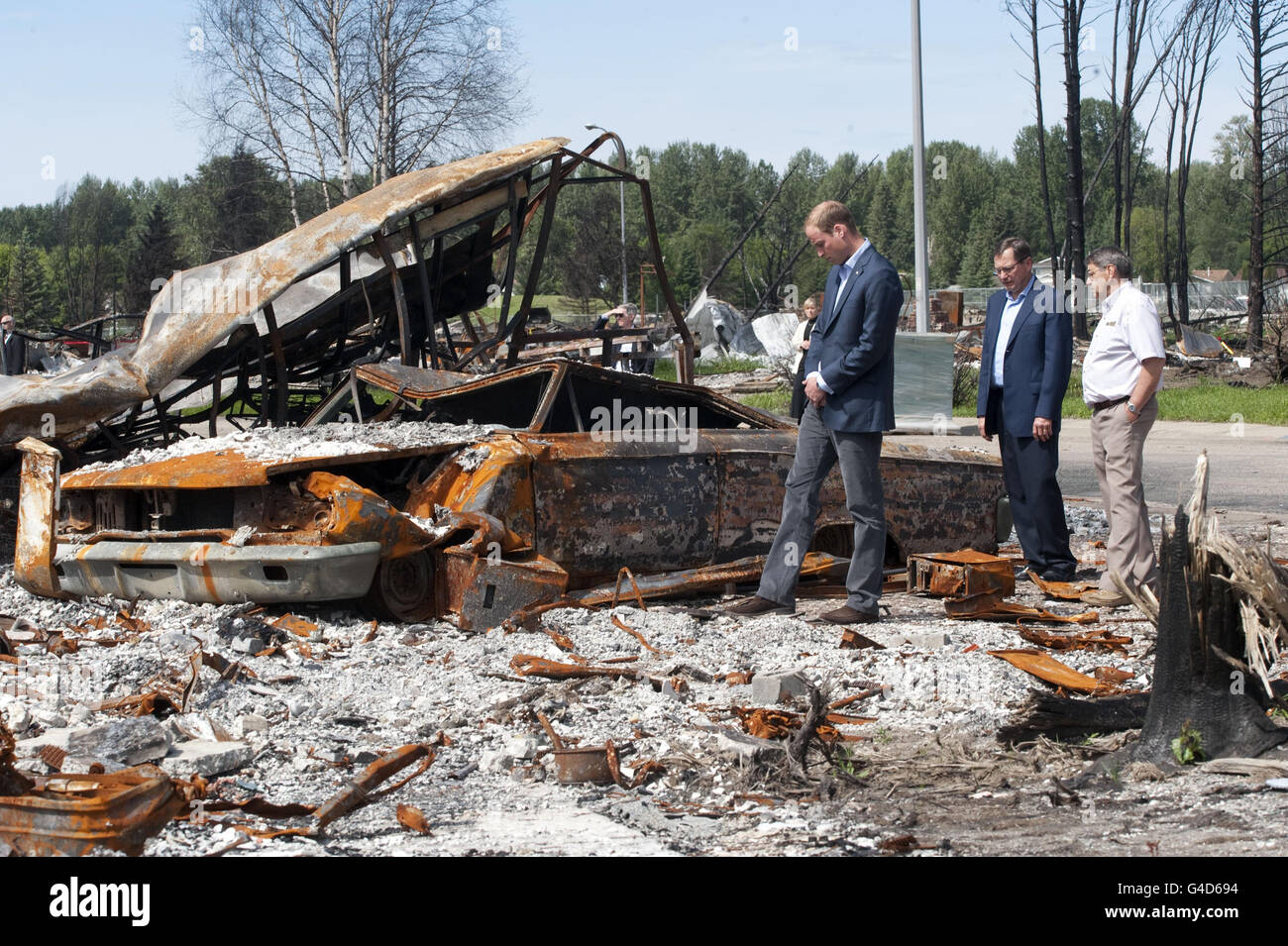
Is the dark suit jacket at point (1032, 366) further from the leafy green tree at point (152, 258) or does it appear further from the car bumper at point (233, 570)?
the leafy green tree at point (152, 258)

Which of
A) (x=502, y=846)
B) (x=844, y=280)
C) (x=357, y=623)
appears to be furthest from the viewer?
(x=844, y=280)

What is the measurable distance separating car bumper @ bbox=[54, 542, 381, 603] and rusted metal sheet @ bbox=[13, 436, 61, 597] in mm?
249

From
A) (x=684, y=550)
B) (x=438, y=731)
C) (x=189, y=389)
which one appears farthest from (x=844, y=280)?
(x=189, y=389)

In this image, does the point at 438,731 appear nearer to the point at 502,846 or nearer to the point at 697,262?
the point at 502,846

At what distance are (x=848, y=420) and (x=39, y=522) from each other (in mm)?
3602

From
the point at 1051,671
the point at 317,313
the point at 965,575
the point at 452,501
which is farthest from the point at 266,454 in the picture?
the point at 1051,671

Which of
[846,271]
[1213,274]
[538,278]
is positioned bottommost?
[846,271]

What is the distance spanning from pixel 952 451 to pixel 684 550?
1.87 metres

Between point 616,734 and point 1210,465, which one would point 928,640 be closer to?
point 616,734

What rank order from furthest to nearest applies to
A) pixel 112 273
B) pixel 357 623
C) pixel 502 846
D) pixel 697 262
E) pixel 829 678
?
1. pixel 697 262
2. pixel 112 273
3. pixel 357 623
4. pixel 829 678
5. pixel 502 846

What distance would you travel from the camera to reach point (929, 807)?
326cm

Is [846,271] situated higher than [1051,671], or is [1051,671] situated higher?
[846,271]

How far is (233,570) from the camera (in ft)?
16.3

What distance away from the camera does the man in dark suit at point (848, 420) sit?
5500 mm
